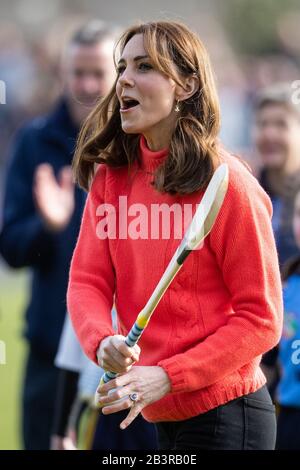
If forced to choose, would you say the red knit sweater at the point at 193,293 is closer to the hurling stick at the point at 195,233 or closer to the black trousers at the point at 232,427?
the black trousers at the point at 232,427

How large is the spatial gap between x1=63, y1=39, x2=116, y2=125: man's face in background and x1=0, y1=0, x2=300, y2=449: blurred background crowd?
579cm

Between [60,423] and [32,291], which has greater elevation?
[32,291]

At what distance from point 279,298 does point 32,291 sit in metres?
2.51

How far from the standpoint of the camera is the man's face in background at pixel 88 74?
5254 millimetres

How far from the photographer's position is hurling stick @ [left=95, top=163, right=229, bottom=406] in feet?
9.45

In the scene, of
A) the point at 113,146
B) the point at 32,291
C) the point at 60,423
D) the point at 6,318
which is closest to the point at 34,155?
the point at 32,291

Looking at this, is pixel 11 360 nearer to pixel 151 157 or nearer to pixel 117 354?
pixel 151 157

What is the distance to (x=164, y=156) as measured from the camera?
324 centimetres

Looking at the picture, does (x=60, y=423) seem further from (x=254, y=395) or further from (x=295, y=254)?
(x=254, y=395)

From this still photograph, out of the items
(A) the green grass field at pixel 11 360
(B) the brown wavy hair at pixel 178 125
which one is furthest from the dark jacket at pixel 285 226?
(B) the brown wavy hair at pixel 178 125

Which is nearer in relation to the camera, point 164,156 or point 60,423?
point 164,156

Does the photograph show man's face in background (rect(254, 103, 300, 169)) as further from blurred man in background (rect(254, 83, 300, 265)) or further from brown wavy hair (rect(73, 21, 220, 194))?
brown wavy hair (rect(73, 21, 220, 194))

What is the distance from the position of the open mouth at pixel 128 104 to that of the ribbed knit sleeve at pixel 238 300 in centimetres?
35

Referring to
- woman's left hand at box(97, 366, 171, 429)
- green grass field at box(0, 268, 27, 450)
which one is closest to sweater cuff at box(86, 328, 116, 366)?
woman's left hand at box(97, 366, 171, 429)
